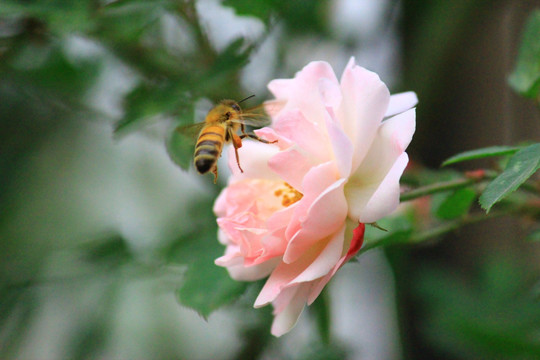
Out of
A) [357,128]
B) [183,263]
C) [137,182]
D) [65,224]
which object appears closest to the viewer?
[357,128]

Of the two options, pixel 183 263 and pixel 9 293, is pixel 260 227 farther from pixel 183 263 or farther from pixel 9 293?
pixel 9 293

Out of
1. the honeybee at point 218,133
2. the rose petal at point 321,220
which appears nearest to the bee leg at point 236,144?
the honeybee at point 218,133

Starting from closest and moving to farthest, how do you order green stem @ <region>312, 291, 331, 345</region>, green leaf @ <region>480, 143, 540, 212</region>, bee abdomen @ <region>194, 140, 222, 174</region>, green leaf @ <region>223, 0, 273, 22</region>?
1. green leaf @ <region>480, 143, 540, 212</region>
2. bee abdomen @ <region>194, 140, 222, 174</region>
3. green leaf @ <region>223, 0, 273, 22</region>
4. green stem @ <region>312, 291, 331, 345</region>

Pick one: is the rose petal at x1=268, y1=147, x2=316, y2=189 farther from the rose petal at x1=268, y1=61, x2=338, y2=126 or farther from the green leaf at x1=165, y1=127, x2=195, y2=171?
the green leaf at x1=165, y1=127, x2=195, y2=171

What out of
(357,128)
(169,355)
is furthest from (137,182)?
(357,128)

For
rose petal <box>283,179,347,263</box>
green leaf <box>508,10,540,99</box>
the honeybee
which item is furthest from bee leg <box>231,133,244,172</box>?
green leaf <box>508,10,540,99</box>
